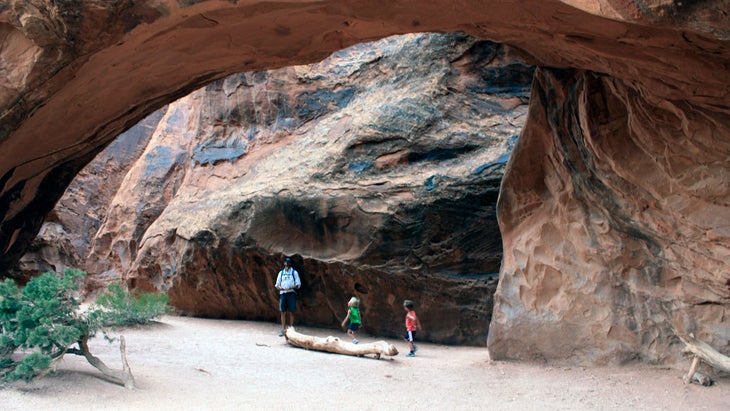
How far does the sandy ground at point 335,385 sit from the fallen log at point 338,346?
0.11 metres

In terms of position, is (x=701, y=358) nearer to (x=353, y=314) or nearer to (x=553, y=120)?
(x=553, y=120)

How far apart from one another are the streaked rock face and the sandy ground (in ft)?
1.71

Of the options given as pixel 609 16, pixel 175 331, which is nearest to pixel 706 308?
pixel 609 16

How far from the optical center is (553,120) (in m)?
6.91

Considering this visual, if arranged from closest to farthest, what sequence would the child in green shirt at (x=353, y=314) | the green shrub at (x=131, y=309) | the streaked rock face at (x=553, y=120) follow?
the streaked rock face at (x=553, y=120) → the child in green shirt at (x=353, y=314) → the green shrub at (x=131, y=309)

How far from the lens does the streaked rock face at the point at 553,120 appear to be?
4.52 meters

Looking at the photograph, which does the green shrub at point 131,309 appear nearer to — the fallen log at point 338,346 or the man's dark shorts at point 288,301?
the man's dark shorts at point 288,301

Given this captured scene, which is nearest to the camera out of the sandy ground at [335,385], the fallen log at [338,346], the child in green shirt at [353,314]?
the sandy ground at [335,385]

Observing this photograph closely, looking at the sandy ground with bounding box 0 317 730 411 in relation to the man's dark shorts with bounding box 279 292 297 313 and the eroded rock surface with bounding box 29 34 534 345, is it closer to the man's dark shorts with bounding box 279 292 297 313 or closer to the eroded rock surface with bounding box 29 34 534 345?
the man's dark shorts with bounding box 279 292 297 313

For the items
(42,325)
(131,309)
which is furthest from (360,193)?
(42,325)

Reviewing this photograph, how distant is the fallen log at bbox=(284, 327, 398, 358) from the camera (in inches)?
307

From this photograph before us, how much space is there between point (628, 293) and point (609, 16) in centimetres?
341

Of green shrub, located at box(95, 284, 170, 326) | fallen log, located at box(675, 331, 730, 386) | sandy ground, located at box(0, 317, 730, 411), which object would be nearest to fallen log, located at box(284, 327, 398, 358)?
sandy ground, located at box(0, 317, 730, 411)

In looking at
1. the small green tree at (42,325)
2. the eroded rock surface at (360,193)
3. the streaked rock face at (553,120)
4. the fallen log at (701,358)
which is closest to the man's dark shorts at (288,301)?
the eroded rock surface at (360,193)
